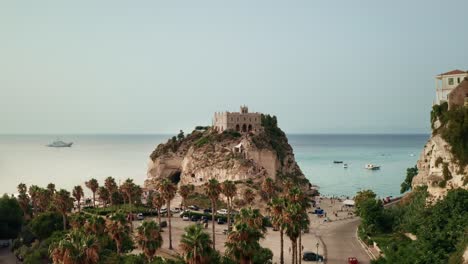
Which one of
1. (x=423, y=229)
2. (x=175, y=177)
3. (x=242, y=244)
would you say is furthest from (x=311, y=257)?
(x=175, y=177)

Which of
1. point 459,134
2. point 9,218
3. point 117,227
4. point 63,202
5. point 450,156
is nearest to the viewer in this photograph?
point 117,227

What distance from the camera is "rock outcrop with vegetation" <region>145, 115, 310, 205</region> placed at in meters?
91.2

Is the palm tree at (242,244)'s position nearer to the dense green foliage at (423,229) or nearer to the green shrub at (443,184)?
the dense green foliage at (423,229)

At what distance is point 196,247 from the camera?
27.1m

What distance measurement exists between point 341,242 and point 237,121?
57.1 meters

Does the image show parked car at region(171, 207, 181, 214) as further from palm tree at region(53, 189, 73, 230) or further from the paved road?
the paved road

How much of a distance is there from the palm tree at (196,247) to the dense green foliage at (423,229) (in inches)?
746

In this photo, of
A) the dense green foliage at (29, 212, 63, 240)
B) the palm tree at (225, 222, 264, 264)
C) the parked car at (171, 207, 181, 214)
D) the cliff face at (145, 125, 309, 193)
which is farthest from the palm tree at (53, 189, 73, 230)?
the cliff face at (145, 125, 309, 193)

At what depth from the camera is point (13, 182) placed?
473 feet

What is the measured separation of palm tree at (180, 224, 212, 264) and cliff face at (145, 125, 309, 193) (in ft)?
196

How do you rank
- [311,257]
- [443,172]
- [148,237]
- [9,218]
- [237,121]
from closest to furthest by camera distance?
1. [148,237]
2. [311,257]
3. [443,172]
4. [9,218]
5. [237,121]

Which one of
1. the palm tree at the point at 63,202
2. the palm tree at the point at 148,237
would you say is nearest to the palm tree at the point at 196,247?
the palm tree at the point at 148,237

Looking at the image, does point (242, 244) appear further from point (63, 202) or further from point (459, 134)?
point (63, 202)

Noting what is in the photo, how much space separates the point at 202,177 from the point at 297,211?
61.5m
